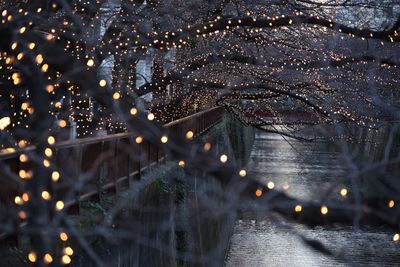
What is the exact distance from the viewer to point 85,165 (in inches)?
297

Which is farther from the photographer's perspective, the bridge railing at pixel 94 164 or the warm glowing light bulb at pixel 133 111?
the bridge railing at pixel 94 164

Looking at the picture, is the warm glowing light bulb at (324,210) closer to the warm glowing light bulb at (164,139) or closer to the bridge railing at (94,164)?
the warm glowing light bulb at (164,139)

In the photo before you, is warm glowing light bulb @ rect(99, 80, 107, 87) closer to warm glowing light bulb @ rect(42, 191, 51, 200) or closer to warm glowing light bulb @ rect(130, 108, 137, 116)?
warm glowing light bulb @ rect(130, 108, 137, 116)

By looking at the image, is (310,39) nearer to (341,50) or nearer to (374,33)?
(341,50)

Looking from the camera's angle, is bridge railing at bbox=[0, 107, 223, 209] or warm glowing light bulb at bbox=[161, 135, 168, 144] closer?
warm glowing light bulb at bbox=[161, 135, 168, 144]

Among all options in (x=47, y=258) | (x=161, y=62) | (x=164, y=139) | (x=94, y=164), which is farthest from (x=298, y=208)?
(x=161, y=62)

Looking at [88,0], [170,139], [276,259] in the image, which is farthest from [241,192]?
[276,259]

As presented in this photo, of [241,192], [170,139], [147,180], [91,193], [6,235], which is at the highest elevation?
[170,139]

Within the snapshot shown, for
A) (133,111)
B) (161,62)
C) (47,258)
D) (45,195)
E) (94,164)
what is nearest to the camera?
(133,111)

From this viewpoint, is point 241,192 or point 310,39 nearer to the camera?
point 241,192

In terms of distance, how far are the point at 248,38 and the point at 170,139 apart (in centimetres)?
804

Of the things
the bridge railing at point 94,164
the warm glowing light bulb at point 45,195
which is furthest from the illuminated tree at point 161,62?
the bridge railing at point 94,164

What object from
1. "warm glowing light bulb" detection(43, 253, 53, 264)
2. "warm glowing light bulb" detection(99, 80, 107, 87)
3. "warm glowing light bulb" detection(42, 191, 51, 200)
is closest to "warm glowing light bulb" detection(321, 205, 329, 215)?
"warm glowing light bulb" detection(99, 80, 107, 87)

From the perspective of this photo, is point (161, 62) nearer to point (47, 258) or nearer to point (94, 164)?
point (94, 164)
